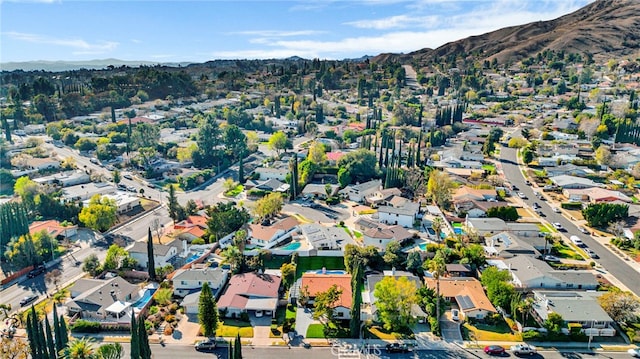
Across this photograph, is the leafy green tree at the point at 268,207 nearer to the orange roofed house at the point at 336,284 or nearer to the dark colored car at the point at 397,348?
the orange roofed house at the point at 336,284

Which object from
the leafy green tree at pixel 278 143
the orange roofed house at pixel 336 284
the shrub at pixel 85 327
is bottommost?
the shrub at pixel 85 327

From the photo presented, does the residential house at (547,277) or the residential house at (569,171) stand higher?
the residential house at (569,171)

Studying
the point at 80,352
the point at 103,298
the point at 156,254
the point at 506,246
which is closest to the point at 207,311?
the point at 80,352

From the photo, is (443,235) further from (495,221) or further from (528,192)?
(528,192)

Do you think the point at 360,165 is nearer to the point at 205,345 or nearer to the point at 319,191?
the point at 319,191

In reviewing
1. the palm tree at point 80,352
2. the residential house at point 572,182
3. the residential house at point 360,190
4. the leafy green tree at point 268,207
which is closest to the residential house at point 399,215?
the residential house at point 360,190

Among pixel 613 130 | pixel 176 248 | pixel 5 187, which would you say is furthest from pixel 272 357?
pixel 613 130

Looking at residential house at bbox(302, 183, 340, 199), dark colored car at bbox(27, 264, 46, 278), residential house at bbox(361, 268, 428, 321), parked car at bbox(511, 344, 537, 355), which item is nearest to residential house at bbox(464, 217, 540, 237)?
residential house at bbox(361, 268, 428, 321)
